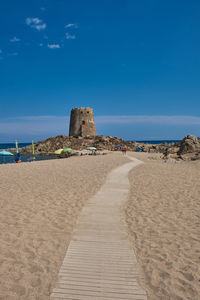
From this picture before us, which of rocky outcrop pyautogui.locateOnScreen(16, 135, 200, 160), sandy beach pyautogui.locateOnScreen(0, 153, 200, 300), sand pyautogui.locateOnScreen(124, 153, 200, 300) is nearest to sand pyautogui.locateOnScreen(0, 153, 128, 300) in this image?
sandy beach pyautogui.locateOnScreen(0, 153, 200, 300)

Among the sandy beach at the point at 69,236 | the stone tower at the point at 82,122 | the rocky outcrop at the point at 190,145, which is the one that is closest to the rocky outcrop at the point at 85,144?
the stone tower at the point at 82,122

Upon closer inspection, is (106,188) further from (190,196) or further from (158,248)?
(158,248)

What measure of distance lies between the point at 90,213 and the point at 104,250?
2926 mm

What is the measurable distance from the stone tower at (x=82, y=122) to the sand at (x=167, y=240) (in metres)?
73.2

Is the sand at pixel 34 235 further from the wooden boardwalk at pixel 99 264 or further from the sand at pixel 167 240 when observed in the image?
the sand at pixel 167 240

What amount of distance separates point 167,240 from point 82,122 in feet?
263

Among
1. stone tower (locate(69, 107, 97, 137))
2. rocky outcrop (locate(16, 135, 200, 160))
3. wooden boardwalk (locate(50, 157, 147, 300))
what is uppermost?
stone tower (locate(69, 107, 97, 137))

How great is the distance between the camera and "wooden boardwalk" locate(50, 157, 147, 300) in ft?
12.9

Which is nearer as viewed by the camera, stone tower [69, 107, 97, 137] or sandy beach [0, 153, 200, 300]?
sandy beach [0, 153, 200, 300]

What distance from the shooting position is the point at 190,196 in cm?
1134

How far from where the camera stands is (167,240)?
6285 mm

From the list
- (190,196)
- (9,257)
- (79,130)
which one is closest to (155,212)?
(190,196)

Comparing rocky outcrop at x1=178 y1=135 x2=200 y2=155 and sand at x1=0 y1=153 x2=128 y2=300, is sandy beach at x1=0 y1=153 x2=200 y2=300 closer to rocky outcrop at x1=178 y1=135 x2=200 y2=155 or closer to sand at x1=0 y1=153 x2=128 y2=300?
sand at x1=0 y1=153 x2=128 y2=300

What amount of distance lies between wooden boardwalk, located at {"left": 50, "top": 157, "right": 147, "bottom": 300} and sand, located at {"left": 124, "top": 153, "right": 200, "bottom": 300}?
12.3 inches
